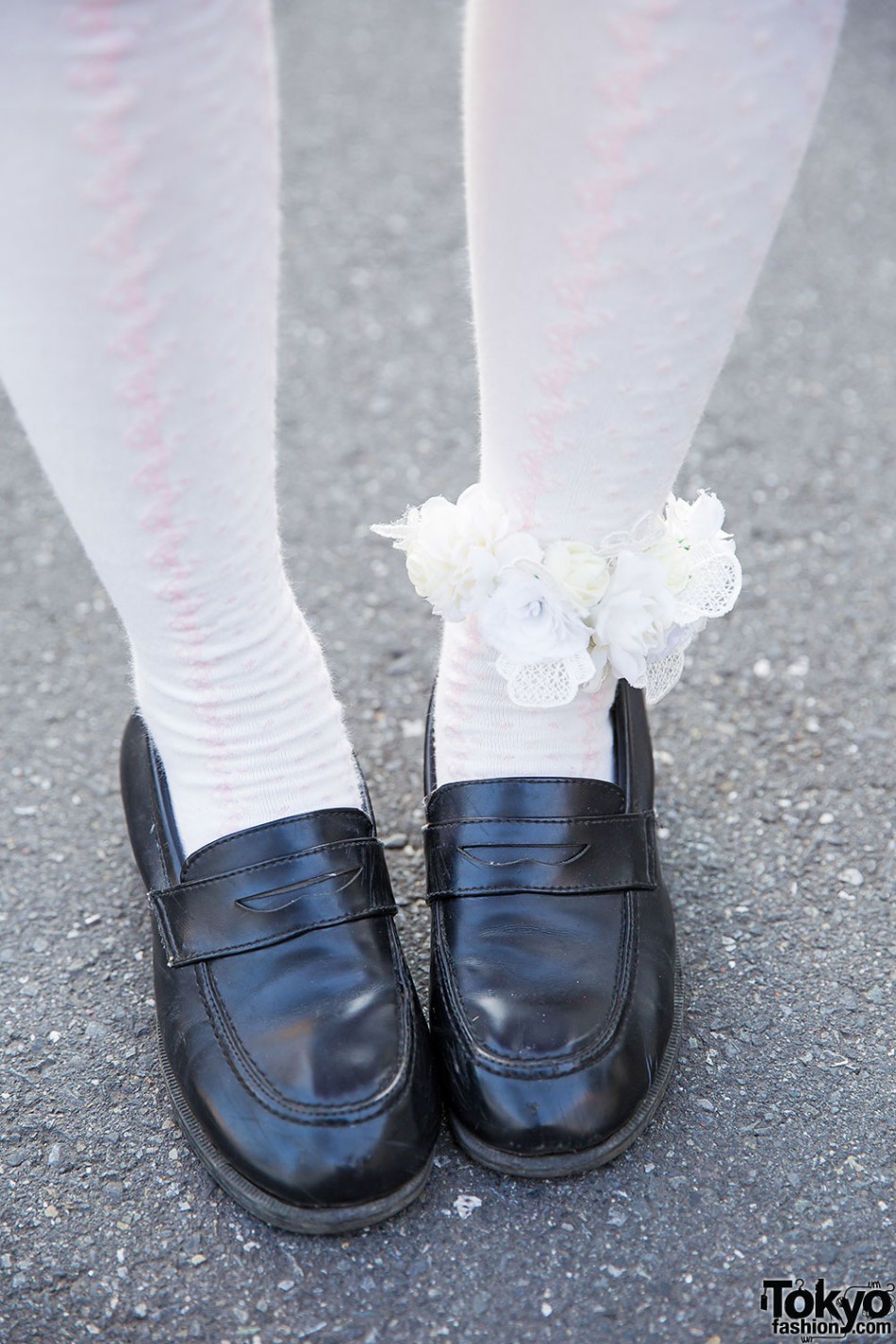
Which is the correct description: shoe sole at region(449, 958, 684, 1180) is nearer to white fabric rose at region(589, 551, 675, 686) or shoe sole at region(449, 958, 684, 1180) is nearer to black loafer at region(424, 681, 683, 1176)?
black loafer at region(424, 681, 683, 1176)

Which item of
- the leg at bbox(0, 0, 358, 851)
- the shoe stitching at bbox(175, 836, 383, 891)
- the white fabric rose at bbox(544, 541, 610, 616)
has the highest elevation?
the leg at bbox(0, 0, 358, 851)

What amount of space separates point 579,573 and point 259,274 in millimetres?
280

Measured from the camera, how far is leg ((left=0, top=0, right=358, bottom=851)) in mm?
559

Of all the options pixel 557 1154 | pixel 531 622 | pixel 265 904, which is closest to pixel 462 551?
pixel 531 622

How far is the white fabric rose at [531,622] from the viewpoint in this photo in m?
0.77

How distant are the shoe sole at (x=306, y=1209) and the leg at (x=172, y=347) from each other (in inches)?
8.6

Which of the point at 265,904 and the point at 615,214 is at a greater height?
the point at 615,214

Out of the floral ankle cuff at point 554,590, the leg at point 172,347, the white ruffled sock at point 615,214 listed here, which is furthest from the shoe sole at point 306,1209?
the white ruffled sock at point 615,214

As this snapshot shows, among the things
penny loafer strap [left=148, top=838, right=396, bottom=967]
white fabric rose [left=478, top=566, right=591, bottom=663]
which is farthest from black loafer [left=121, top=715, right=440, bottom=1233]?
white fabric rose [left=478, top=566, right=591, bottom=663]

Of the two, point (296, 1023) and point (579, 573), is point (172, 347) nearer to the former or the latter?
point (579, 573)

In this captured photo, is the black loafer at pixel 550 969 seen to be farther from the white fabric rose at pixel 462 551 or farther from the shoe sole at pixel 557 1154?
the white fabric rose at pixel 462 551

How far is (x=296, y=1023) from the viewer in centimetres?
74

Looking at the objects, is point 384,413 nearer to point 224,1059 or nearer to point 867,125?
point 224,1059

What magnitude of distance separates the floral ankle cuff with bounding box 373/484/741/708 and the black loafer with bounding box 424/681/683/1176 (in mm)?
97
